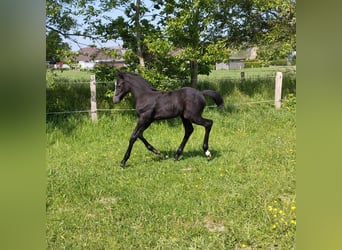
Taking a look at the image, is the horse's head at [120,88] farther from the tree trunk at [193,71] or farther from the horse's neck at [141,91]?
the tree trunk at [193,71]

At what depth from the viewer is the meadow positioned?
2100 millimetres

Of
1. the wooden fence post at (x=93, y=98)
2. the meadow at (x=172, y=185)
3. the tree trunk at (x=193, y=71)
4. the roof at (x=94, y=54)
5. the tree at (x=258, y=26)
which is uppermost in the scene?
the tree at (x=258, y=26)

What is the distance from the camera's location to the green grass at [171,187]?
2.10 meters

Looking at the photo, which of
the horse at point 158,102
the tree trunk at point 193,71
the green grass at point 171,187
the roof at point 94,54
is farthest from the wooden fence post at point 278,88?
the horse at point 158,102

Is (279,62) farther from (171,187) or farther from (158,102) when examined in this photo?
(171,187)

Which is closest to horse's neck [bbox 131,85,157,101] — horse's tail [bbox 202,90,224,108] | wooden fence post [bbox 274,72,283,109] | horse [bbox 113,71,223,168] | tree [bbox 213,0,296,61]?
horse [bbox 113,71,223,168]

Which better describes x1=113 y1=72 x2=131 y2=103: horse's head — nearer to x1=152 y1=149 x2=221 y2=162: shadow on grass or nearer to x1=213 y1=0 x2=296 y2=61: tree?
x1=152 y1=149 x2=221 y2=162: shadow on grass

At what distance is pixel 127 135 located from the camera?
486 centimetres

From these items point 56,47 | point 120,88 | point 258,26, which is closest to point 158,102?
point 120,88

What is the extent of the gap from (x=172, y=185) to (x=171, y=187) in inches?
2.0

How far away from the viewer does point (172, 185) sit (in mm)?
3090
